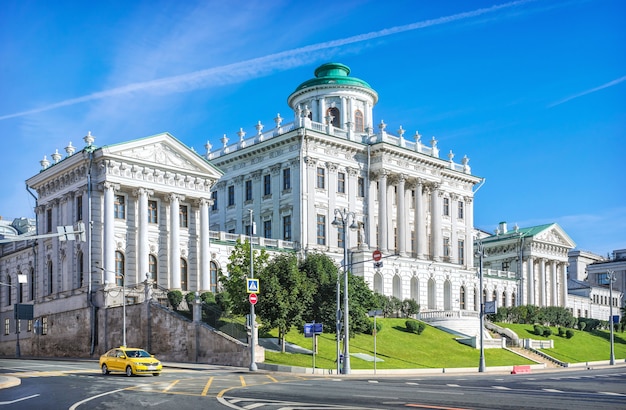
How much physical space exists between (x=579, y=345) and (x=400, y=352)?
3501cm

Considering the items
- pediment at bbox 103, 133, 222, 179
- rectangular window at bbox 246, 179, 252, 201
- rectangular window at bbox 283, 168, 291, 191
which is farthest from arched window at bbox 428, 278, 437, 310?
pediment at bbox 103, 133, 222, 179

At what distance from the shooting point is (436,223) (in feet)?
307

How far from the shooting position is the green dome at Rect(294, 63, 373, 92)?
9306 cm

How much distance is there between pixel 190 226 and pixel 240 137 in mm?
20236

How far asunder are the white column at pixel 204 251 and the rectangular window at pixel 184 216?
4.07 feet

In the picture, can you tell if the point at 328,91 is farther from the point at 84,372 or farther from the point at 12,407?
the point at 12,407

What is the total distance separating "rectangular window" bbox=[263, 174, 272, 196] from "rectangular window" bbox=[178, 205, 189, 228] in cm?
1586

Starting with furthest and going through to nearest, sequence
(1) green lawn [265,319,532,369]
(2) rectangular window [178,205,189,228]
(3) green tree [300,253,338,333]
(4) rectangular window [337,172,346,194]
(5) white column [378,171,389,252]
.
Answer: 1. (5) white column [378,171,389,252]
2. (4) rectangular window [337,172,346,194]
3. (2) rectangular window [178,205,189,228]
4. (3) green tree [300,253,338,333]
5. (1) green lawn [265,319,532,369]

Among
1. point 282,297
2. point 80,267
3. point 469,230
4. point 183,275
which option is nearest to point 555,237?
point 469,230

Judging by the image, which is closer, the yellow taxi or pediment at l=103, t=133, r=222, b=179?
the yellow taxi

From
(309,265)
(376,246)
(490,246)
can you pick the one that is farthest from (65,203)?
(490,246)

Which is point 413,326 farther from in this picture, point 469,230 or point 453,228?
point 469,230

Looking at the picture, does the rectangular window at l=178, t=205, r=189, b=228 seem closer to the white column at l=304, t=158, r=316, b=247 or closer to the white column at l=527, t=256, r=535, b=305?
the white column at l=304, t=158, r=316, b=247

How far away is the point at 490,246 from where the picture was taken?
121875 millimetres
